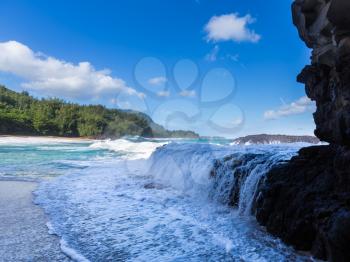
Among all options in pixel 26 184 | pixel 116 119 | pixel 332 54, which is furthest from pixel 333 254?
pixel 116 119

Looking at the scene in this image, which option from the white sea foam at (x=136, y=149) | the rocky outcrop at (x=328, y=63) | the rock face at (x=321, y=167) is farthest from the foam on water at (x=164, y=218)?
the white sea foam at (x=136, y=149)

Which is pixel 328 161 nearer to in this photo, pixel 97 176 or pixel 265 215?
pixel 265 215

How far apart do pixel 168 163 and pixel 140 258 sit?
817 centimetres

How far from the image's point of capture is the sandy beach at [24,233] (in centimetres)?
441

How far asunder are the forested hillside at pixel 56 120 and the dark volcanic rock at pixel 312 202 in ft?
181

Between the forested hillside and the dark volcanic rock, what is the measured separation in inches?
2166

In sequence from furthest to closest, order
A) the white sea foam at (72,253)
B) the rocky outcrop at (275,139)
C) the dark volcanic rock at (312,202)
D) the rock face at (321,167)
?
the rocky outcrop at (275,139)
the rock face at (321,167)
the white sea foam at (72,253)
the dark volcanic rock at (312,202)

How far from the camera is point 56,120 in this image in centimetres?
6562

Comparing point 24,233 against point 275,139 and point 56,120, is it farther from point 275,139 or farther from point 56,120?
point 56,120

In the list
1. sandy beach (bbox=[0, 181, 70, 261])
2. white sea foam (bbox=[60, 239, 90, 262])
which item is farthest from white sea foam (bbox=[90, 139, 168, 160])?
white sea foam (bbox=[60, 239, 90, 262])

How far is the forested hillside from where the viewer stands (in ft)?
189

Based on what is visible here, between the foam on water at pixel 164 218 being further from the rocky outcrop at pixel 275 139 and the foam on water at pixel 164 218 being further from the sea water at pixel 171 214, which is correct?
the rocky outcrop at pixel 275 139

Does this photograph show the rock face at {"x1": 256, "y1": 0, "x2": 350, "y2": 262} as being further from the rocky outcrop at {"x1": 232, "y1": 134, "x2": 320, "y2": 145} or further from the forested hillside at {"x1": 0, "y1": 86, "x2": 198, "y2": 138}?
the forested hillside at {"x1": 0, "y1": 86, "x2": 198, "y2": 138}

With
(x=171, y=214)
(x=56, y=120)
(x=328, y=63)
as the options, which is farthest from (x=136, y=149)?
(x=56, y=120)
